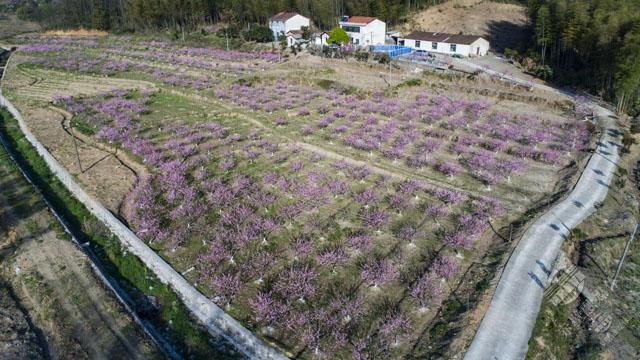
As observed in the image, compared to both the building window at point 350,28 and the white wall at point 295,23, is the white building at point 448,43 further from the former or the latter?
the white wall at point 295,23

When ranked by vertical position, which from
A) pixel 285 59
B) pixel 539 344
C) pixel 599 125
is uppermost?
pixel 285 59

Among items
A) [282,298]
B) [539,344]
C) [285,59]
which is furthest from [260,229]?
[285,59]

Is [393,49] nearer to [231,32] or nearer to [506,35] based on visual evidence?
[506,35]

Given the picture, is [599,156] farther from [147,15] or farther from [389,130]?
[147,15]

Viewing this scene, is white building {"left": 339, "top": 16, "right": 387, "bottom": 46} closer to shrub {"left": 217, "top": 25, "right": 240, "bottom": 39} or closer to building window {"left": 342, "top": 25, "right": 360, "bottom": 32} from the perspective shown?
building window {"left": 342, "top": 25, "right": 360, "bottom": 32}

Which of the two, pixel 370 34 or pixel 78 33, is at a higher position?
pixel 78 33

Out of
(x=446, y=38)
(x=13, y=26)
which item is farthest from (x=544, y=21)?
(x=13, y=26)

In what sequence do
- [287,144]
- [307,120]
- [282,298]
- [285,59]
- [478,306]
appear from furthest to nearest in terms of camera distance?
[285,59] → [307,120] → [287,144] → [282,298] → [478,306]

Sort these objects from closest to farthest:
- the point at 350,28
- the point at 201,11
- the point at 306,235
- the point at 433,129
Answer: the point at 306,235 → the point at 433,129 → the point at 350,28 → the point at 201,11
